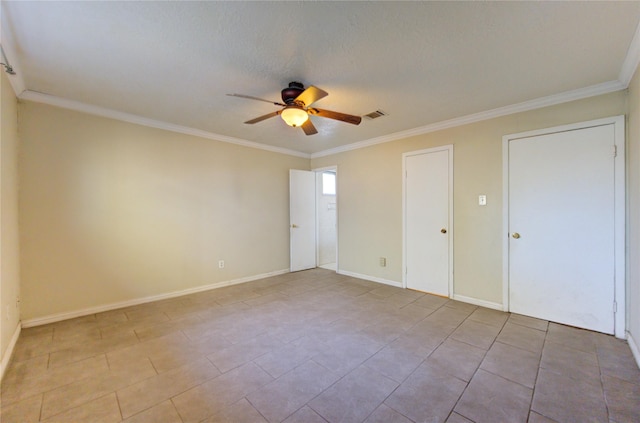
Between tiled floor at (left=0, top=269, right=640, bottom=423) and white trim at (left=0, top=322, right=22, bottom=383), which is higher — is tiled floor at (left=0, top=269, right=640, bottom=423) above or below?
below

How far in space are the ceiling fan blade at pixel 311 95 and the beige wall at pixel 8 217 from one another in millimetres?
2439

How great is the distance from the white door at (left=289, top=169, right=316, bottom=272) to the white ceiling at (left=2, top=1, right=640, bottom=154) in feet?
7.34

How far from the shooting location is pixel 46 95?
2.76m

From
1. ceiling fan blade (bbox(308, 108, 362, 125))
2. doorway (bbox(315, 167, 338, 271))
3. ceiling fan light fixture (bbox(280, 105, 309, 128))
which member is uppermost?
ceiling fan blade (bbox(308, 108, 362, 125))

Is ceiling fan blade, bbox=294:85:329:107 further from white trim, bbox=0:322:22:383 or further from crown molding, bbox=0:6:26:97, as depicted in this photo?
white trim, bbox=0:322:22:383

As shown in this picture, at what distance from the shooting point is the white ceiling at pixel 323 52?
5.25ft

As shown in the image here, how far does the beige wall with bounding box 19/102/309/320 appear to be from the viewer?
279 centimetres

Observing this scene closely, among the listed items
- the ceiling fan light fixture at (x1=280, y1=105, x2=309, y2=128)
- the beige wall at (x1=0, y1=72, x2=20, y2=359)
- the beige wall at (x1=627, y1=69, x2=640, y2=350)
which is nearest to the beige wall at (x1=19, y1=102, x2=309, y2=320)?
the beige wall at (x1=0, y1=72, x2=20, y2=359)

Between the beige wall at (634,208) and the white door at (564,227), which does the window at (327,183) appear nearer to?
the white door at (564,227)

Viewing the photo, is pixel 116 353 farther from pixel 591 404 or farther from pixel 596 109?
pixel 596 109

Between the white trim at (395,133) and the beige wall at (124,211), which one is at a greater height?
the white trim at (395,133)

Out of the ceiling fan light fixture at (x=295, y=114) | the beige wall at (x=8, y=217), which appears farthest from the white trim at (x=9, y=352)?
the ceiling fan light fixture at (x=295, y=114)

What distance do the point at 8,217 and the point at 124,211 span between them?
1021 millimetres

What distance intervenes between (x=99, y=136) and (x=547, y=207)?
17.3 feet
